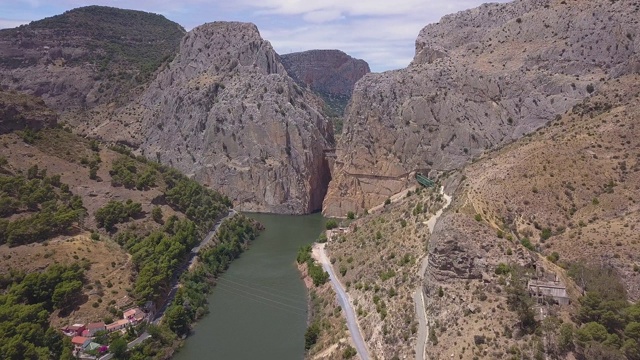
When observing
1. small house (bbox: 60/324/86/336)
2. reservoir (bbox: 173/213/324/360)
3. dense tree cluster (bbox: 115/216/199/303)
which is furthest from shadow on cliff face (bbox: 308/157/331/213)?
small house (bbox: 60/324/86/336)

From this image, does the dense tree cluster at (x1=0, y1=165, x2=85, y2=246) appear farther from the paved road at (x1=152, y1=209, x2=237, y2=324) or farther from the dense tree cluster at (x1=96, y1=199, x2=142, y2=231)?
the paved road at (x1=152, y1=209, x2=237, y2=324)

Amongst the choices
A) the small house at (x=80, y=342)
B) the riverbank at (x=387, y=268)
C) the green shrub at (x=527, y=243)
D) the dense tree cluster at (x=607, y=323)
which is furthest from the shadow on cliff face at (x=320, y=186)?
the dense tree cluster at (x=607, y=323)

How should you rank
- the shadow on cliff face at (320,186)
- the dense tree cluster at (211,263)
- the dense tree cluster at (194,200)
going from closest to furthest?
the dense tree cluster at (211,263)
the dense tree cluster at (194,200)
the shadow on cliff face at (320,186)

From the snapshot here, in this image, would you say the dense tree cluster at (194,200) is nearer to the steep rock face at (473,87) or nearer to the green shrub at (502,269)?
the steep rock face at (473,87)

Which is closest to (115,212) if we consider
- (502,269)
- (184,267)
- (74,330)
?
(184,267)

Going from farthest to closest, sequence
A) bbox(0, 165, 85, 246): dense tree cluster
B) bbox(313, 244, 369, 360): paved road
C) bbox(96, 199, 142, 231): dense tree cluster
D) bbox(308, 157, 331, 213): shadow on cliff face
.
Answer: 1. bbox(308, 157, 331, 213): shadow on cliff face
2. bbox(96, 199, 142, 231): dense tree cluster
3. bbox(0, 165, 85, 246): dense tree cluster
4. bbox(313, 244, 369, 360): paved road

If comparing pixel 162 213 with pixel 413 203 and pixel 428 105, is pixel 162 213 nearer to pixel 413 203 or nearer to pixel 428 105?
pixel 413 203
